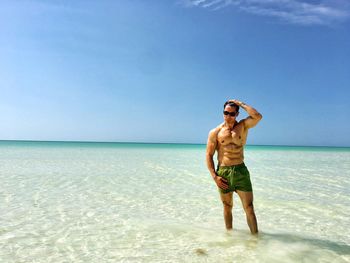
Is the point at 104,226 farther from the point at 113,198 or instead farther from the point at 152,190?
the point at 152,190

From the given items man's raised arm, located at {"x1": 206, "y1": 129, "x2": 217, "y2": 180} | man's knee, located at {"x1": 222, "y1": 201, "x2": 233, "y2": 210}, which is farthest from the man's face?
man's knee, located at {"x1": 222, "y1": 201, "x2": 233, "y2": 210}

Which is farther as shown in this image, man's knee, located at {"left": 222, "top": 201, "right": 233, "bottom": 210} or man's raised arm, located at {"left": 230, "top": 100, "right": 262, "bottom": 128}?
man's knee, located at {"left": 222, "top": 201, "right": 233, "bottom": 210}

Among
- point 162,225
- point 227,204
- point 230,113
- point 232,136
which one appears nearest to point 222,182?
point 227,204

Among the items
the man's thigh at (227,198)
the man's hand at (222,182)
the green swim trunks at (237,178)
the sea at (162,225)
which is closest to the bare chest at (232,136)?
the green swim trunks at (237,178)

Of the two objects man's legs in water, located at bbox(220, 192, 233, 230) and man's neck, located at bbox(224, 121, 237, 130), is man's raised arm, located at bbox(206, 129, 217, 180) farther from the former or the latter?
man's legs in water, located at bbox(220, 192, 233, 230)

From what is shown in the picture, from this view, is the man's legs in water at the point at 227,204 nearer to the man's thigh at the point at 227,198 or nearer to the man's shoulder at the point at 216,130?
the man's thigh at the point at 227,198

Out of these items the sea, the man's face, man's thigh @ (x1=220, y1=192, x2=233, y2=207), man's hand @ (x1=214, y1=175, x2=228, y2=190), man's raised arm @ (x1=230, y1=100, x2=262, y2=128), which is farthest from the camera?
man's thigh @ (x1=220, y1=192, x2=233, y2=207)

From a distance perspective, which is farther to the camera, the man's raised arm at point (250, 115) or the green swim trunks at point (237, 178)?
the green swim trunks at point (237, 178)

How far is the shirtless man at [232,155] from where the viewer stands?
4.75 m

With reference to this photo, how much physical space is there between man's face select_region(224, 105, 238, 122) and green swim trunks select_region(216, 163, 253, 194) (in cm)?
72

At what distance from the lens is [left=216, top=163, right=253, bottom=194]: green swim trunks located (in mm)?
4789

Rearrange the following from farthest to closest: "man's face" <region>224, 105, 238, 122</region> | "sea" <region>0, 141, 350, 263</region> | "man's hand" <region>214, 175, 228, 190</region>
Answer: "man's hand" <region>214, 175, 228, 190</region>, "man's face" <region>224, 105, 238, 122</region>, "sea" <region>0, 141, 350, 263</region>

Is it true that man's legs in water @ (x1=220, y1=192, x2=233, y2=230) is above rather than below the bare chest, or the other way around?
below

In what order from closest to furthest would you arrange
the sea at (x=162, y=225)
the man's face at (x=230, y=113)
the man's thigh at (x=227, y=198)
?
1. the sea at (x=162, y=225)
2. the man's face at (x=230, y=113)
3. the man's thigh at (x=227, y=198)
